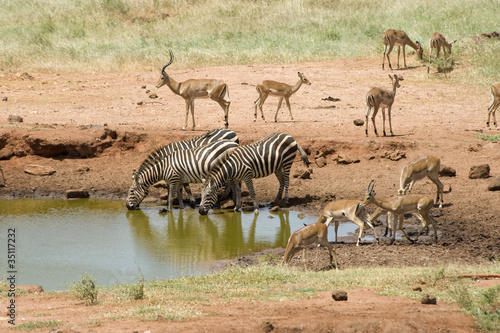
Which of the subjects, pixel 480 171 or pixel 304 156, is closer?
pixel 480 171

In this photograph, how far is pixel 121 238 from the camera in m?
12.9

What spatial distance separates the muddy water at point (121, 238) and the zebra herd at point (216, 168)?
45 centimetres

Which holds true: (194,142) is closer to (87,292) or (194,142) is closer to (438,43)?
(87,292)

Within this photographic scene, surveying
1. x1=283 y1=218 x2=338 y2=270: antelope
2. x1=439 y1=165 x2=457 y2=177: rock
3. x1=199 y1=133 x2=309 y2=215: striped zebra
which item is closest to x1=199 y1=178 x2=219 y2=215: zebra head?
x1=199 y1=133 x2=309 y2=215: striped zebra

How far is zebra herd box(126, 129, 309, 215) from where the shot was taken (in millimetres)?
14422

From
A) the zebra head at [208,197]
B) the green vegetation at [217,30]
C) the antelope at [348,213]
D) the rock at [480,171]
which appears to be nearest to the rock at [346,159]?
the rock at [480,171]

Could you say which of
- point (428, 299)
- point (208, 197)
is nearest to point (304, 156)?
point (208, 197)

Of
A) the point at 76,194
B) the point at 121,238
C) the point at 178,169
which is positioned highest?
the point at 178,169

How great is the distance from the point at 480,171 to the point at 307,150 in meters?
4.17

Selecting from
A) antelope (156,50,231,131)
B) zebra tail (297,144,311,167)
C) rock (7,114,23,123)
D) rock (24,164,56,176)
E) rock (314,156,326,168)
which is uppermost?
antelope (156,50,231,131)

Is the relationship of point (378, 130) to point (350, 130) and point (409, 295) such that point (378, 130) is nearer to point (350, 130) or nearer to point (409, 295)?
point (350, 130)

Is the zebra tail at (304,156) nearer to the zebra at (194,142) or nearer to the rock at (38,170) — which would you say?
the zebra at (194,142)

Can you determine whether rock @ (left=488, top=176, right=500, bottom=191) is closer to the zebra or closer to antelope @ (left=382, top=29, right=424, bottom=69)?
the zebra

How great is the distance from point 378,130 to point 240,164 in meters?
5.46
